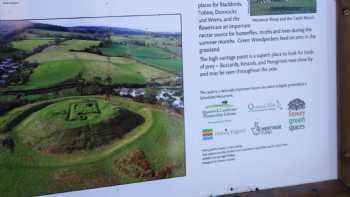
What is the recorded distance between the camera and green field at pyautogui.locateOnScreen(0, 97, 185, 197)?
1.26 meters

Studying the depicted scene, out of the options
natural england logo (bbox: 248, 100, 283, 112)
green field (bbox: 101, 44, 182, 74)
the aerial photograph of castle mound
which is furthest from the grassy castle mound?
natural england logo (bbox: 248, 100, 283, 112)

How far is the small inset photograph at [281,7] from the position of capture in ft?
4.72

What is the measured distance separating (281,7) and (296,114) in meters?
0.34

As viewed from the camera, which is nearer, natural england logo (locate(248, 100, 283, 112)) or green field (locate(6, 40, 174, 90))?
green field (locate(6, 40, 174, 90))

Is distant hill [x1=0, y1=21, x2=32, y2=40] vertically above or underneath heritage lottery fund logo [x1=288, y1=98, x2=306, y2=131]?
above

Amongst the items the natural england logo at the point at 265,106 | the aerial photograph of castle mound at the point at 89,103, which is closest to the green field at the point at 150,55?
the aerial photograph of castle mound at the point at 89,103

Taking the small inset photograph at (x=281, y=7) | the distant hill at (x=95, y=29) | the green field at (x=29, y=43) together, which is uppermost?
the small inset photograph at (x=281, y=7)

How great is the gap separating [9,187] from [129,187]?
326 millimetres

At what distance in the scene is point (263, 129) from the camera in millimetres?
1485

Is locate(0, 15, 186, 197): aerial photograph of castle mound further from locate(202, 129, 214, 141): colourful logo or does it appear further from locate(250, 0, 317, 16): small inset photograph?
locate(250, 0, 317, 16): small inset photograph

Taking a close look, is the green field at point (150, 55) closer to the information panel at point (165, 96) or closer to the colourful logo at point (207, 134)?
the information panel at point (165, 96)

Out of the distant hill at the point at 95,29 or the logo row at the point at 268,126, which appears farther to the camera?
the logo row at the point at 268,126

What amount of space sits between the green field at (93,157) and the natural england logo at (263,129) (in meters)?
0.24

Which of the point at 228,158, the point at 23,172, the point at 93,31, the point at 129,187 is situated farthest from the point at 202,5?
the point at 23,172
